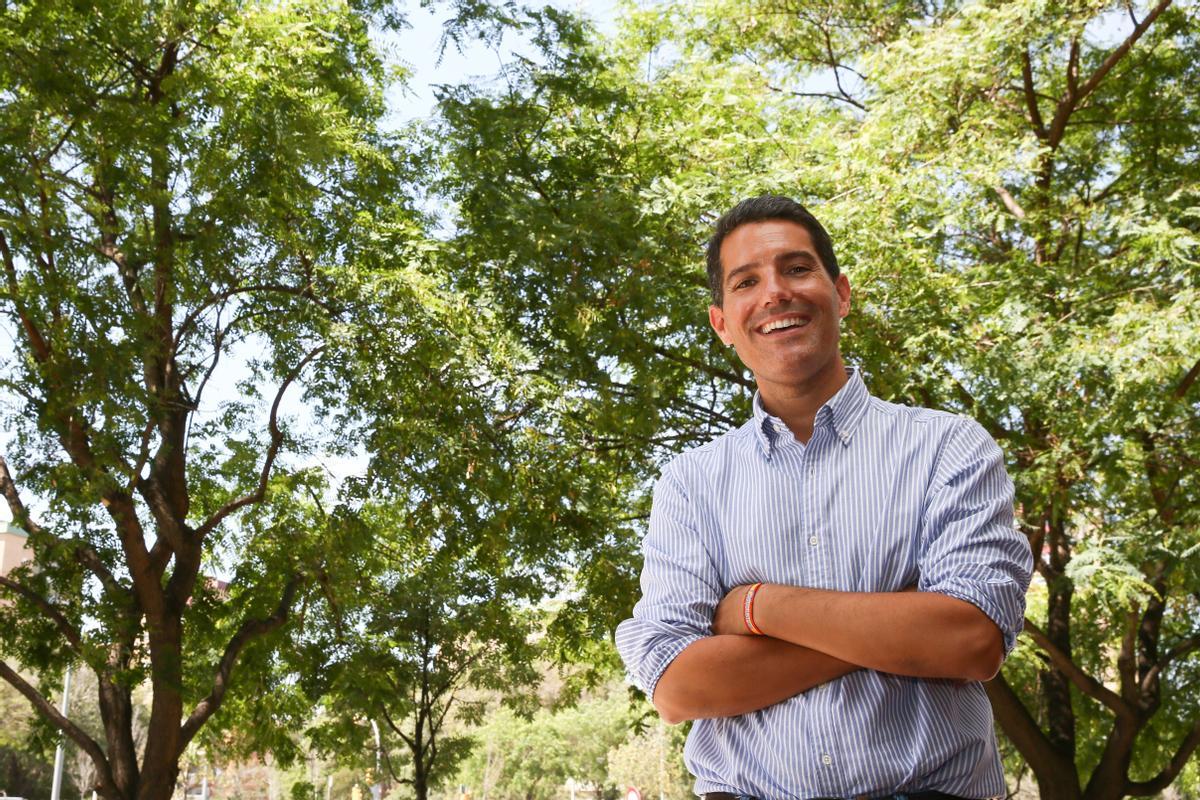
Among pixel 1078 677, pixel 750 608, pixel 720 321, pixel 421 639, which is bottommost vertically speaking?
pixel 750 608

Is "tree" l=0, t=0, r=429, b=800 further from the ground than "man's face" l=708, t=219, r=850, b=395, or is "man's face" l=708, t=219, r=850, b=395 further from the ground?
"tree" l=0, t=0, r=429, b=800

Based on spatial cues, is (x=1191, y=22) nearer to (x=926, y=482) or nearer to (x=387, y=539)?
(x=387, y=539)

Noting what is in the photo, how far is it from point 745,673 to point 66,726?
1062 centimetres

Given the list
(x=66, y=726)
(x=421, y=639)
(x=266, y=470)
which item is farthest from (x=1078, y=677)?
(x=66, y=726)

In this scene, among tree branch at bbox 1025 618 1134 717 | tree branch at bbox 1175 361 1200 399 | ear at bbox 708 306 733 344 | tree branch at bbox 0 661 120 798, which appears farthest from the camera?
tree branch at bbox 1025 618 1134 717

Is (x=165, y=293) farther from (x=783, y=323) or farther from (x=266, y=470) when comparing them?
(x=783, y=323)

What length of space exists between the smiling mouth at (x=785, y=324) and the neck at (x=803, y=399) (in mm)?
97

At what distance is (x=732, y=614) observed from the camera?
198 cm

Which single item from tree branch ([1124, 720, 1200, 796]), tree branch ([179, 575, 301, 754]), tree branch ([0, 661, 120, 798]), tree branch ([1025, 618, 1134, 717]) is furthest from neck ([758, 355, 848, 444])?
tree branch ([1124, 720, 1200, 796])

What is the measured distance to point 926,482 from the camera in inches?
76.6

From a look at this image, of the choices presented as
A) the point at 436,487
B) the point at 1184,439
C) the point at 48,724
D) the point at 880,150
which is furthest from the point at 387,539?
the point at 1184,439

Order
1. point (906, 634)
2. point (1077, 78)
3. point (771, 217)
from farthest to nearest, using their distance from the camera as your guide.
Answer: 1. point (1077, 78)
2. point (771, 217)
3. point (906, 634)

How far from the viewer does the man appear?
5.92 ft

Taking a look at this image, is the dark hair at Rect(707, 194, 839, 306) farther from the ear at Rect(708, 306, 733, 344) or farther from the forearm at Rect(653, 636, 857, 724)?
the forearm at Rect(653, 636, 857, 724)
